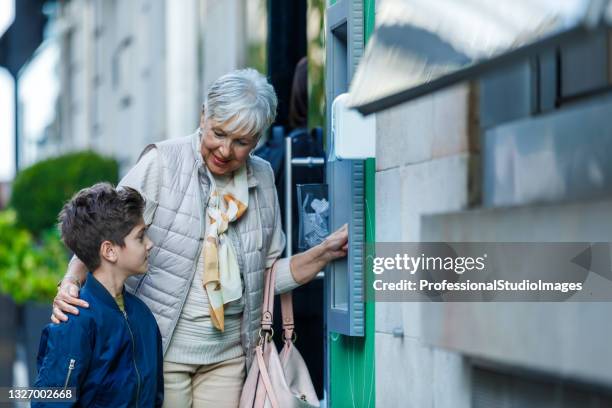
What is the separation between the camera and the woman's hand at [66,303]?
4.36 metres

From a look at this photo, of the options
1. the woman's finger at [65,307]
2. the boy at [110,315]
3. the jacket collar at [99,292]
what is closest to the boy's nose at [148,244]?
the boy at [110,315]

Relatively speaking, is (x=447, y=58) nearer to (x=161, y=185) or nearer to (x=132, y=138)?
(x=161, y=185)

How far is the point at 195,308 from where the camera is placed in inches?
189

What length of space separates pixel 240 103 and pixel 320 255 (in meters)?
0.88

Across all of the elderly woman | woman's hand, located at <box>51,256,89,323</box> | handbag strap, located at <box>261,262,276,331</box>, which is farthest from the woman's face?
woman's hand, located at <box>51,256,89,323</box>

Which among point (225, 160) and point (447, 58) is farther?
point (225, 160)

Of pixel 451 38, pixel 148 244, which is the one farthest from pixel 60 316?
pixel 451 38

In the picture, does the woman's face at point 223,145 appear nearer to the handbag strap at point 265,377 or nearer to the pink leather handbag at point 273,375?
the pink leather handbag at point 273,375

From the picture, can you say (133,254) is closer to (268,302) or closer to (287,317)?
(268,302)

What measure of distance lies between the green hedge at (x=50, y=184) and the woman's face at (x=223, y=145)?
13338 mm

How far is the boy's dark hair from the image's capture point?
454cm

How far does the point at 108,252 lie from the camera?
4559mm

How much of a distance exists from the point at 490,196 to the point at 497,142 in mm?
157

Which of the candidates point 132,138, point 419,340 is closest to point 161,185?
point 419,340
